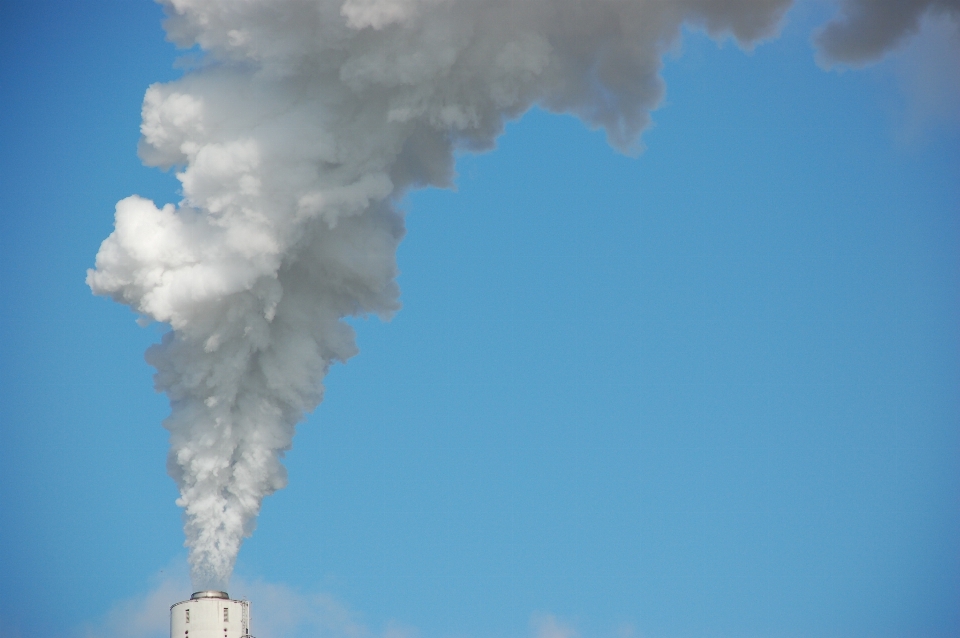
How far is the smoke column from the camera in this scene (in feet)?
332

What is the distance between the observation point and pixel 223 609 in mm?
95625

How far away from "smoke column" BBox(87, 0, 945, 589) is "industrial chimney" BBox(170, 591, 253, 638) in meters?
4.43

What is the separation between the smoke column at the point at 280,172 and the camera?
332 feet

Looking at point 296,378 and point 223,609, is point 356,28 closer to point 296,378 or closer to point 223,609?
point 296,378

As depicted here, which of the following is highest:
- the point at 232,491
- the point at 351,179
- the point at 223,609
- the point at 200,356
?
the point at 351,179

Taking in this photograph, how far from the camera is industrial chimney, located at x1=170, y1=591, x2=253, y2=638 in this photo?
9525 centimetres

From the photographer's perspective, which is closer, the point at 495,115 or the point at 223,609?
the point at 223,609

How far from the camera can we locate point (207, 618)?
95312 millimetres

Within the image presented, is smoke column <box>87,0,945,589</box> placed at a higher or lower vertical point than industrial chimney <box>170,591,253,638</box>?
higher

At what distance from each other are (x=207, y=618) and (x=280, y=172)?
73.1ft

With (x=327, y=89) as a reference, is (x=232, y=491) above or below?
below

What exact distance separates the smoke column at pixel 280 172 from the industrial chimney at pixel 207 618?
443 centimetres

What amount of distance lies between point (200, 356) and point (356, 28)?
1803cm

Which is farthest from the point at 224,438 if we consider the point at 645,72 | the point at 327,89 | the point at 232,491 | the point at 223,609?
the point at 645,72
